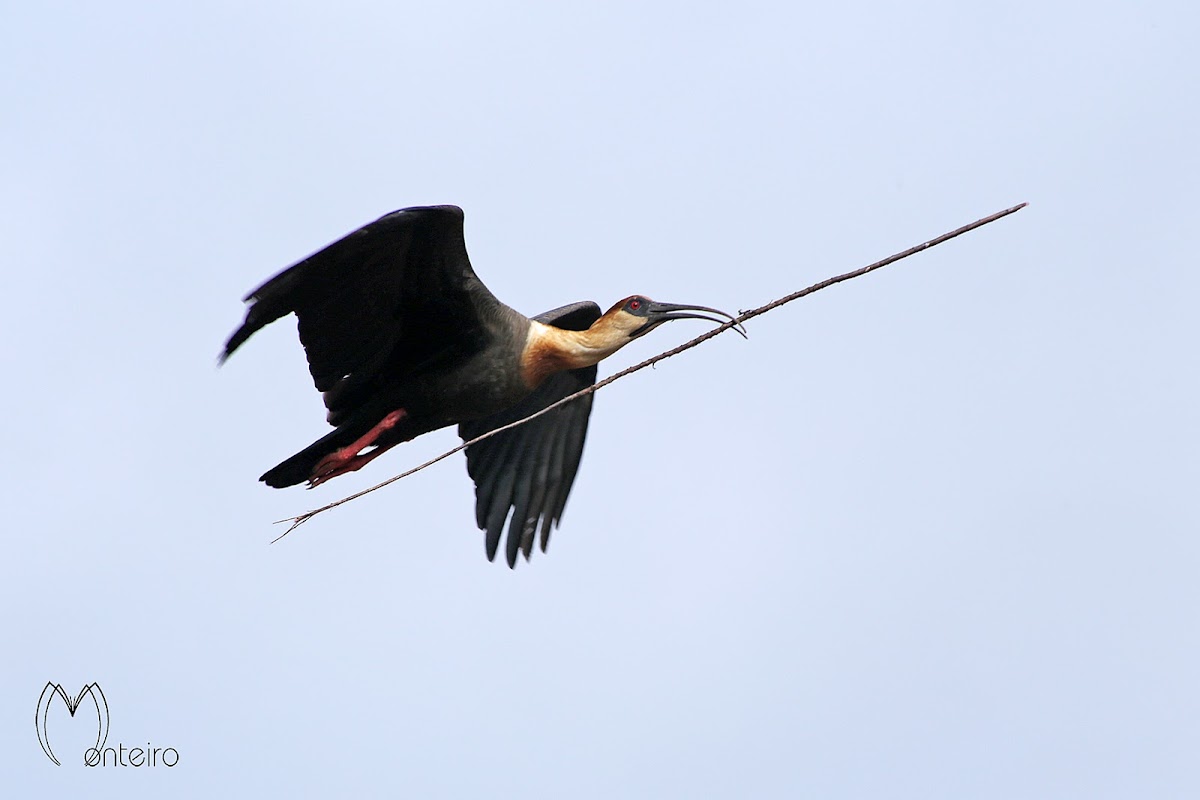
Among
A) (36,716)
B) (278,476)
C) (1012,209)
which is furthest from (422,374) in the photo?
(1012,209)

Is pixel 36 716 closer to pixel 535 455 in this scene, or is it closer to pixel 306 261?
pixel 306 261

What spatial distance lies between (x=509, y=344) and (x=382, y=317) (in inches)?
26.3

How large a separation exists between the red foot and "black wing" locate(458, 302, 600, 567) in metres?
1.04

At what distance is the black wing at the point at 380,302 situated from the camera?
7.16 m

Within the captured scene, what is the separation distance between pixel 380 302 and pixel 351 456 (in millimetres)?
903

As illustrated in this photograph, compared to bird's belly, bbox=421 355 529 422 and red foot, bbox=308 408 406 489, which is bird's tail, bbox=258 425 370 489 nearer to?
red foot, bbox=308 408 406 489

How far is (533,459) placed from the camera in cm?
930

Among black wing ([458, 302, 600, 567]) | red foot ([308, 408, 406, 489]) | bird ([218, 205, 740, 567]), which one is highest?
bird ([218, 205, 740, 567])

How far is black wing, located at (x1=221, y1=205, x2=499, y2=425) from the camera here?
23.5 feet

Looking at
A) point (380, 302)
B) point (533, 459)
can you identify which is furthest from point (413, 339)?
point (533, 459)

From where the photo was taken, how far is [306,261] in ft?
23.1

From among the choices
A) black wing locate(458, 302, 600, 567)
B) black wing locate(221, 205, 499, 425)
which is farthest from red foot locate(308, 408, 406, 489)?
black wing locate(458, 302, 600, 567)

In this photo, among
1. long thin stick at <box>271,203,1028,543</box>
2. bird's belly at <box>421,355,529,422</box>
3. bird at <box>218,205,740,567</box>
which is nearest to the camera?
long thin stick at <box>271,203,1028,543</box>

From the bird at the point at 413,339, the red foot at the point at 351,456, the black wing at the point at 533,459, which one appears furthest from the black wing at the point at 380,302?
the black wing at the point at 533,459
